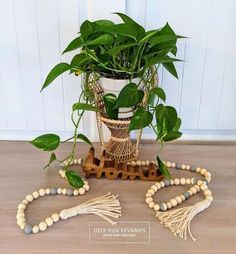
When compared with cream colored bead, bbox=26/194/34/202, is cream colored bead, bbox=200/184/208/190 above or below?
above

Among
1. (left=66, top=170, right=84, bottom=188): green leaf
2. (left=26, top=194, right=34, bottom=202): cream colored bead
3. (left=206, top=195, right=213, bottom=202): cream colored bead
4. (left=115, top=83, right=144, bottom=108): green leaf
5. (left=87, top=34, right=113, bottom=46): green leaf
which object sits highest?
(left=87, top=34, right=113, bottom=46): green leaf

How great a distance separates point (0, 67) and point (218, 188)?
0.74 m

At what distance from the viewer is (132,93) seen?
0.81 metres

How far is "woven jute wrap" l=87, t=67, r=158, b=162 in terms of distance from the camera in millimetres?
911

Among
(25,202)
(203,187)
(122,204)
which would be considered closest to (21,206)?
(25,202)

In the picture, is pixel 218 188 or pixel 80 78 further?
pixel 80 78

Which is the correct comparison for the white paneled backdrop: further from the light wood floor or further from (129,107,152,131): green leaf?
(129,107,152,131): green leaf

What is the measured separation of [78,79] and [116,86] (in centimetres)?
26

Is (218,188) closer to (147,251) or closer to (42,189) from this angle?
(147,251)

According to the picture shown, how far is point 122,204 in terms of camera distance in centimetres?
89

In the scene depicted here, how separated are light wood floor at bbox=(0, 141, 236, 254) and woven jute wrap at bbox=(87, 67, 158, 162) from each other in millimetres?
77

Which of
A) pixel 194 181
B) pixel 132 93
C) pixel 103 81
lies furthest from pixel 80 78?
pixel 194 181

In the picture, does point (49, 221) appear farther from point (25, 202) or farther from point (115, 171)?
point (115, 171)

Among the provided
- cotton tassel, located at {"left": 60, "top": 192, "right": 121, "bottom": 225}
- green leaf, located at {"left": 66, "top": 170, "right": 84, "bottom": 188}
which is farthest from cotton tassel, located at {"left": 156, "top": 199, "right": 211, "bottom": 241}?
green leaf, located at {"left": 66, "top": 170, "right": 84, "bottom": 188}
